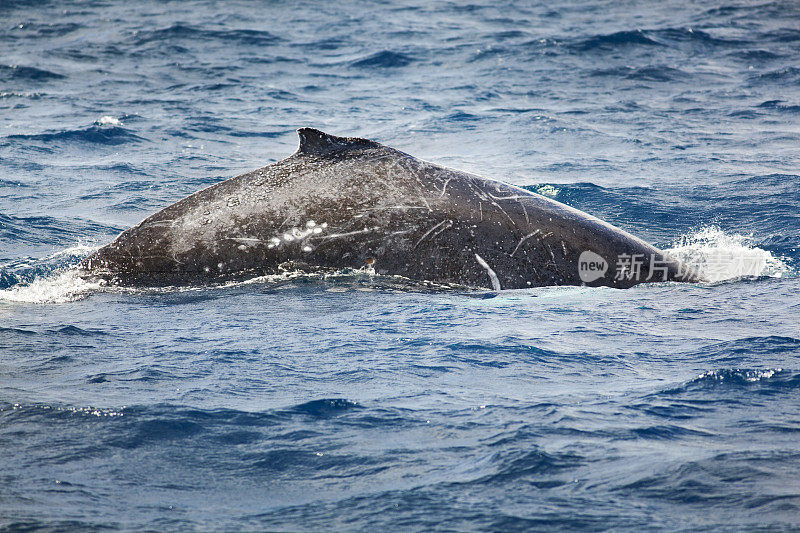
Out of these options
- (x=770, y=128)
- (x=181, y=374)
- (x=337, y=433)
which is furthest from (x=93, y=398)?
(x=770, y=128)

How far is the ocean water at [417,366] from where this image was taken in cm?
430

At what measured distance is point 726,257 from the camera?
9203 mm

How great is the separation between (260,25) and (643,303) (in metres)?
25.0

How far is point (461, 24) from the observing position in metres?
30.3

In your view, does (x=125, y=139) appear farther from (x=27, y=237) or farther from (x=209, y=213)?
(x=209, y=213)

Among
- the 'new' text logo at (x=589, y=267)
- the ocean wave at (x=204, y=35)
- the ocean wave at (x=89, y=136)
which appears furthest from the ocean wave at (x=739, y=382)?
the ocean wave at (x=204, y=35)

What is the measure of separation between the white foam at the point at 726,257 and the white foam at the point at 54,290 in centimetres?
584

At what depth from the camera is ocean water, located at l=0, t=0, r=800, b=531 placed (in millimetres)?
4305

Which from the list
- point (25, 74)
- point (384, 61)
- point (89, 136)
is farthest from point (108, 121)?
point (384, 61)

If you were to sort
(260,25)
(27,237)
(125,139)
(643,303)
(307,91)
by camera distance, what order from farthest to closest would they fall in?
1. (260,25)
2. (307,91)
3. (125,139)
4. (27,237)
5. (643,303)

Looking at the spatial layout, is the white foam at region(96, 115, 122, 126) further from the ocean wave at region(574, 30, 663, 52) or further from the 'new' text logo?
the ocean wave at region(574, 30, 663, 52)

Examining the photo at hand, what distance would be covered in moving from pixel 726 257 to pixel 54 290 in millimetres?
6832

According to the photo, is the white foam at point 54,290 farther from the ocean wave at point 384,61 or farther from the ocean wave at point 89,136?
the ocean wave at point 384,61

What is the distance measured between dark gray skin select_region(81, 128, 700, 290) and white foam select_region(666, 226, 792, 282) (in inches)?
36.6
